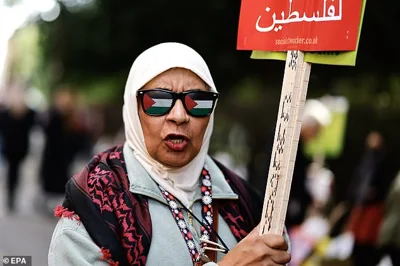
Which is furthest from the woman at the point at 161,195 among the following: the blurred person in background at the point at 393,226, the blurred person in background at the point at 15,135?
the blurred person in background at the point at 15,135

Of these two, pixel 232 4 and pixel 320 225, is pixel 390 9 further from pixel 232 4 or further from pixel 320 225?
pixel 320 225

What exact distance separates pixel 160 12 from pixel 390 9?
2.71 meters

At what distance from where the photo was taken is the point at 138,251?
105 inches

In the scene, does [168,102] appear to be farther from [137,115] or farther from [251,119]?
[251,119]

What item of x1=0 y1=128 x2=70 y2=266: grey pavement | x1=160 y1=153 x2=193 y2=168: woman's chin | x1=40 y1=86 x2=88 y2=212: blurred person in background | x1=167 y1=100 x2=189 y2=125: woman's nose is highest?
x1=167 y1=100 x2=189 y2=125: woman's nose

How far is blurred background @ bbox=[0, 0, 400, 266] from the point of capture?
778 cm

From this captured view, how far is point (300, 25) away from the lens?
8.76ft

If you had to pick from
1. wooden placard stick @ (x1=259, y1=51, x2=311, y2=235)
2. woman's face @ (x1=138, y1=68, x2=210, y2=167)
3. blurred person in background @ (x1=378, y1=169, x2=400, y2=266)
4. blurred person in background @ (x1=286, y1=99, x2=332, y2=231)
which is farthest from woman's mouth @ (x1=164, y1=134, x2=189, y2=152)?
blurred person in background @ (x1=286, y1=99, x2=332, y2=231)

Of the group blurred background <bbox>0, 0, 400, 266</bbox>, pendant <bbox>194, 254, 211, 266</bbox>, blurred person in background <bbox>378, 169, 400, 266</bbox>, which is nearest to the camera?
pendant <bbox>194, 254, 211, 266</bbox>

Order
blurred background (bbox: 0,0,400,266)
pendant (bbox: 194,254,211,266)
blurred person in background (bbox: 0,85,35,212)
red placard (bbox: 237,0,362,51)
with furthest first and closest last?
blurred person in background (bbox: 0,85,35,212), blurred background (bbox: 0,0,400,266), pendant (bbox: 194,254,211,266), red placard (bbox: 237,0,362,51)

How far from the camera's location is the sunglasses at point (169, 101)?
9.20 feet

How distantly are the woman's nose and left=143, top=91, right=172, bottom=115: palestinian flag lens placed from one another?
0.07ft

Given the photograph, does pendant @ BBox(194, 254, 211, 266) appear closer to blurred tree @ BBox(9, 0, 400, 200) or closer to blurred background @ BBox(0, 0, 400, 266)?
blurred background @ BBox(0, 0, 400, 266)

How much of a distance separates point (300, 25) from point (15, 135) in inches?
379
